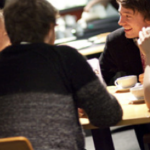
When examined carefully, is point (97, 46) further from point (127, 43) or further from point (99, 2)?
point (99, 2)

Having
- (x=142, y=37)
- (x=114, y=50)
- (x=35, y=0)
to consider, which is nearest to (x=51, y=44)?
(x=35, y=0)

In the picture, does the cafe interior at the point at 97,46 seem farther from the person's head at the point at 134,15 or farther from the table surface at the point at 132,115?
the person's head at the point at 134,15

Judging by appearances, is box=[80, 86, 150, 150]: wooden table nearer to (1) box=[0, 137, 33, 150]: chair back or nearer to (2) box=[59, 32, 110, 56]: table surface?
(1) box=[0, 137, 33, 150]: chair back

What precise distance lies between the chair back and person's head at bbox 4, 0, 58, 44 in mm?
484

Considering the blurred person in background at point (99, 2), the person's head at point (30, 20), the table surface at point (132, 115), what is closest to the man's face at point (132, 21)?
the table surface at point (132, 115)

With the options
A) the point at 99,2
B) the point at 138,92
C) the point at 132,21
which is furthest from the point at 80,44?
the point at 138,92

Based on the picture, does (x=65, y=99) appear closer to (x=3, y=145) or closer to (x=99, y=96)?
(x=99, y=96)

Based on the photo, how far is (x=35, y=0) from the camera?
1908 mm

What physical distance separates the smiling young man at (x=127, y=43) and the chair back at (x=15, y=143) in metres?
1.35

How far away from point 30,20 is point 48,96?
34 cm

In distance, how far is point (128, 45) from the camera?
10.1 feet

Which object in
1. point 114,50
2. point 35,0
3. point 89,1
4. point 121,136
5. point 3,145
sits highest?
point 89,1

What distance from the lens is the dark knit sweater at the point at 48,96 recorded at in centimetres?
182

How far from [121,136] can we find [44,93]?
2.56 m
